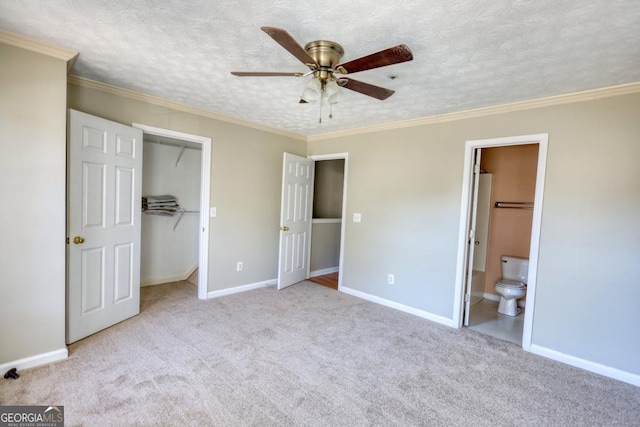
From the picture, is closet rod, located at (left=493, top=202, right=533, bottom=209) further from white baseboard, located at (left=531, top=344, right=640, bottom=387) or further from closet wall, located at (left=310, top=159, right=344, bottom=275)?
closet wall, located at (left=310, top=159, right=344, bottom=275)

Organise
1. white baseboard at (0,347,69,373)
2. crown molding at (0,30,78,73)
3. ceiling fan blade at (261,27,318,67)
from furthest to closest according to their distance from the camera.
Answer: white baseboard at (0,347,69,373), crown molding at (0,30,78,73), ceiling fan blade at (261,27,318,67)

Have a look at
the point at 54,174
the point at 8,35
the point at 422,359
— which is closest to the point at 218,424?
the point at 422,359

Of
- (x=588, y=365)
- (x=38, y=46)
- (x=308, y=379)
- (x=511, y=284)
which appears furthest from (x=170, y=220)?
(x=588, y=365)

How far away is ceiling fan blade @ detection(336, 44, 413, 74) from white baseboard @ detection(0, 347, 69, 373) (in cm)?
293

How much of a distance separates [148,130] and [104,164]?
665mm

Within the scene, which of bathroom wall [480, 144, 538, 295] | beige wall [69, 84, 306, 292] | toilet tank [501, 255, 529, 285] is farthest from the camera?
bathroom wall [480, 144, 538, 295]

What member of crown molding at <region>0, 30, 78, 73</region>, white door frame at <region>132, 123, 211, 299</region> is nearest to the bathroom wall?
white door frame at <region>132, 123, 211, 299</region>

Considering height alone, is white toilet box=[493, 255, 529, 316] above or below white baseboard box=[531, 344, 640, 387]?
above

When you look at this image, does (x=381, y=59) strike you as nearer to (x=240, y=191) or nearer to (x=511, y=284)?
(x=240, y=191)

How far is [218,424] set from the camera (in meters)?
1.77

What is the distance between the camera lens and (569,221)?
2605 millimetres

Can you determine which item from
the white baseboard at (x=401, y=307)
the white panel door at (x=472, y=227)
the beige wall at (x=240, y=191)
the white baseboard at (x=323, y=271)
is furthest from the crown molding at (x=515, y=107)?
the white baseboard at (x=323, y=271)

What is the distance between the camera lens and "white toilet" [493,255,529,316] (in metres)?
3.64

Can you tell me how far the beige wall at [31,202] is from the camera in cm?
206
